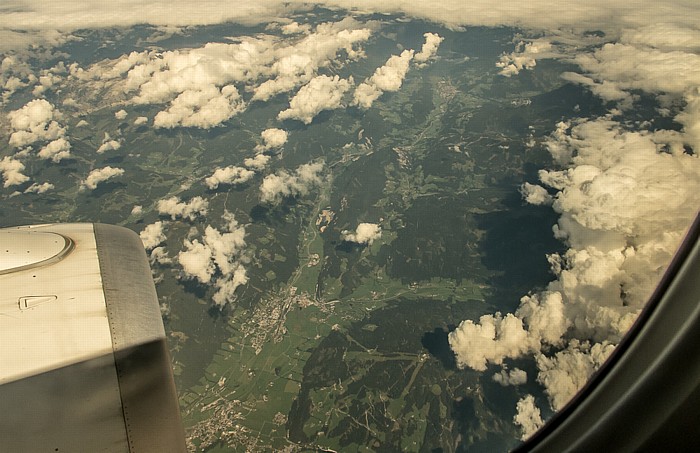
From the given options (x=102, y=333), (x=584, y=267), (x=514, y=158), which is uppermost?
(x=102, y=333)

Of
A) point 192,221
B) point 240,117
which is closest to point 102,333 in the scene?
point 192,221

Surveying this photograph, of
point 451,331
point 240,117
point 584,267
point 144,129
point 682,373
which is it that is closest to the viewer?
point 682,373

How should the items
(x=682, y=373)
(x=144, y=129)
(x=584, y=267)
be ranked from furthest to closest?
(x=144, y=129) < (x=584, y=267) < (x=682, y=373)

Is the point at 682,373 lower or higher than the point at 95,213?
higher

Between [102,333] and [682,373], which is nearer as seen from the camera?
[682,373]

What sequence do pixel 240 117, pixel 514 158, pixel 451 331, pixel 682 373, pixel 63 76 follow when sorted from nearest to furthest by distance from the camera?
pixel 682 373
pixel 451 331
pixel 514 158
pixel 240 117
pixel 63 76

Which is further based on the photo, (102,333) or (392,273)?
(392,273)

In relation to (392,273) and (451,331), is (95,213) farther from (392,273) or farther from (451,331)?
(451,331)

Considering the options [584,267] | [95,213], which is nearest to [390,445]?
[584,267]

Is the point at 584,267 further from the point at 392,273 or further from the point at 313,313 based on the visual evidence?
the point at 313,313
